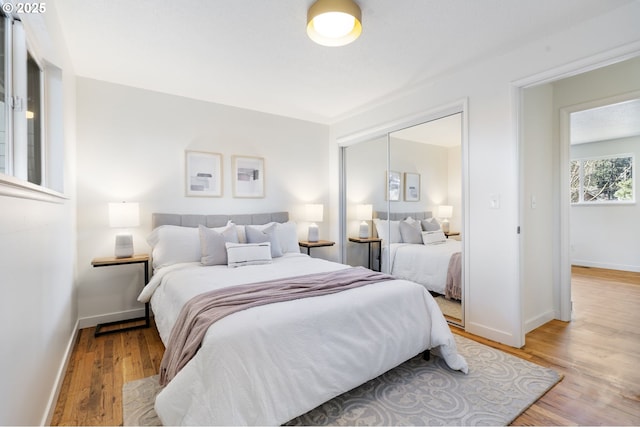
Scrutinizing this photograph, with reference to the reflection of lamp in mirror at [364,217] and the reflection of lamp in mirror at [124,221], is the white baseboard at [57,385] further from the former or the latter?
the reflection of lamp in mirror at [364,217]

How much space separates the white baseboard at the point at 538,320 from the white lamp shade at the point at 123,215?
380cm

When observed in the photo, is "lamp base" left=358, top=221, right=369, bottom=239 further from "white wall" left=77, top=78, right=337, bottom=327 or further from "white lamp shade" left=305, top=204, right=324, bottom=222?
"white wall" left=77, top=78, right=337, bottom=327

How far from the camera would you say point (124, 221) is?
9.27 feet

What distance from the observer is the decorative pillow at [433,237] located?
3.15 meters

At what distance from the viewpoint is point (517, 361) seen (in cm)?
219

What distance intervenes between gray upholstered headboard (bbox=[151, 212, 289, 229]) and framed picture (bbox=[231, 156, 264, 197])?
295mm

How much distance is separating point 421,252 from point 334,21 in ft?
8.16

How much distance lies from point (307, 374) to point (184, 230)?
2095mm

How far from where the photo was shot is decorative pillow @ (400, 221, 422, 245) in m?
3.41

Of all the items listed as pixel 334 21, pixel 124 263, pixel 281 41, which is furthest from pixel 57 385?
pixel 334 21

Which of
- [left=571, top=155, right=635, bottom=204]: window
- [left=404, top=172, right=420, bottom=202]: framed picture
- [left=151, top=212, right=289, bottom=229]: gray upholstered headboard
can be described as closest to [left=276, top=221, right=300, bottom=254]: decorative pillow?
[left=151, top=212, right=289, bottom=229]: gray upholstered headboard

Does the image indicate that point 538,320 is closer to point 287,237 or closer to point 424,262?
point 424,262

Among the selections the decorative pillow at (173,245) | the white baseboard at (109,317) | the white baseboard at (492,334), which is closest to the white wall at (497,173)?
the white baseboard at (492,334)

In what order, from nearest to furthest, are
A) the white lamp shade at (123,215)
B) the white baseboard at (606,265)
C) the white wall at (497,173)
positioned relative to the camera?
the white wall at (497,173) < the white lamp shade at (123,215) < the white baseboard at (606,265)
